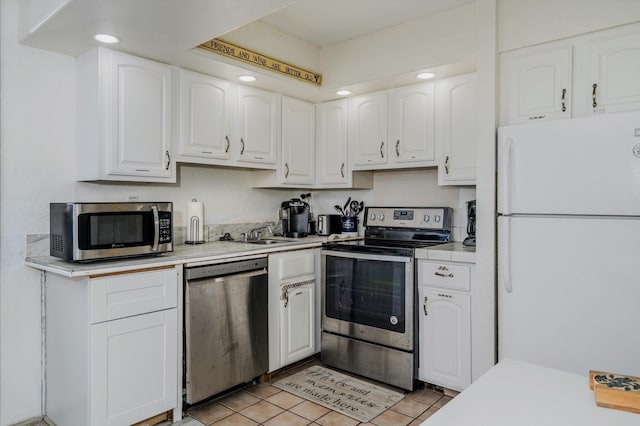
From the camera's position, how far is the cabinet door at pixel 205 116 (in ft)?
9.14

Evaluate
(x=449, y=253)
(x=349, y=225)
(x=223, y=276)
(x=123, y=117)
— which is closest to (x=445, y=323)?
(x=449, y=253)

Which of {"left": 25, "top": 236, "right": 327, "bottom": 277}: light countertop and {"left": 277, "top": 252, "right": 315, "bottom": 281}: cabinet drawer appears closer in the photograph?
{"left": 25, "top": 236, "right": 327, "bottom": 277}: light countertop

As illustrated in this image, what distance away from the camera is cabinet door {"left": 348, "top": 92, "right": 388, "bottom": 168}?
3.33 metres

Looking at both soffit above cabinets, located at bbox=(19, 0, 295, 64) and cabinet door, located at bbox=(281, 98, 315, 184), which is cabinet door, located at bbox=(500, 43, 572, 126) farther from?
cabinet door, located at bbox=(281, 98, 315, 184)

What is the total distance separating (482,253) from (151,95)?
88.4 inches

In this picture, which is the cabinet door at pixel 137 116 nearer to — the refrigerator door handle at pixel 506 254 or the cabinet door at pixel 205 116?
the cabinet door at pixel 205 116

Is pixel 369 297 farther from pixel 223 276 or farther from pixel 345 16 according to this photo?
pixel 345 16

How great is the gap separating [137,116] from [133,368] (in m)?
1.44

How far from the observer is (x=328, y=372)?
3135 mm

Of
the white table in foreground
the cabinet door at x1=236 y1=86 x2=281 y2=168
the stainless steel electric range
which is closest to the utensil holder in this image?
the stainless steel electric range

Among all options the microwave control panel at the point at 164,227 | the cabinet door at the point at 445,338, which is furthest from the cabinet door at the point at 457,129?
the microwave control panel at the point at 164,227

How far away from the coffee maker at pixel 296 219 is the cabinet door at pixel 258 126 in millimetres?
424

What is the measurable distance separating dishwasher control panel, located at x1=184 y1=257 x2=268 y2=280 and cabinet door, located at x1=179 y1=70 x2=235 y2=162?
769mm

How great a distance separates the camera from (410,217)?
3.40 meters
